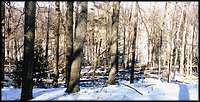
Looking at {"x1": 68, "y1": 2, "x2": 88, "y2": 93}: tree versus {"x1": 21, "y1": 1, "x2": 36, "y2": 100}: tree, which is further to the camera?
{"x1": 68, "y1": 2, "x2": 88, "y2": 93}: tree

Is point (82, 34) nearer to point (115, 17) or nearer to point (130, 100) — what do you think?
point (130, 100)

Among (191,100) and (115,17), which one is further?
(115,17)

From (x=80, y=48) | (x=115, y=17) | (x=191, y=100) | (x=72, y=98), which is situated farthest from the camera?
(x=115, y=17)

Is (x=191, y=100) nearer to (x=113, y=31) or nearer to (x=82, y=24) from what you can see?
(x=82, y=24)

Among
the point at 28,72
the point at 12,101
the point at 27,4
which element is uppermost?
the point at 27,4

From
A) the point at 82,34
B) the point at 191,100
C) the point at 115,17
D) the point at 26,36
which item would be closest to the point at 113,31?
the point at 115,17

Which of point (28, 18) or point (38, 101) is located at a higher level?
point (28, 18)

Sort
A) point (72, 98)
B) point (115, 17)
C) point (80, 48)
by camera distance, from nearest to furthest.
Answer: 1. point (72, 98)
2. point (80, 48)
3. point (115, 17)

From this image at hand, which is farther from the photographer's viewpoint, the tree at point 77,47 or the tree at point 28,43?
the tree at point 77,47

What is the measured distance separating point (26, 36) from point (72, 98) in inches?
107

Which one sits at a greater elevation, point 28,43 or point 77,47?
point 28,43

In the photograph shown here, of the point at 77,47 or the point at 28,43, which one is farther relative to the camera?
the point at 77,47

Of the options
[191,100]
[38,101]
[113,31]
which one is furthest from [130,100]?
[113,31]

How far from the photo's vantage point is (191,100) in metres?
11.0
